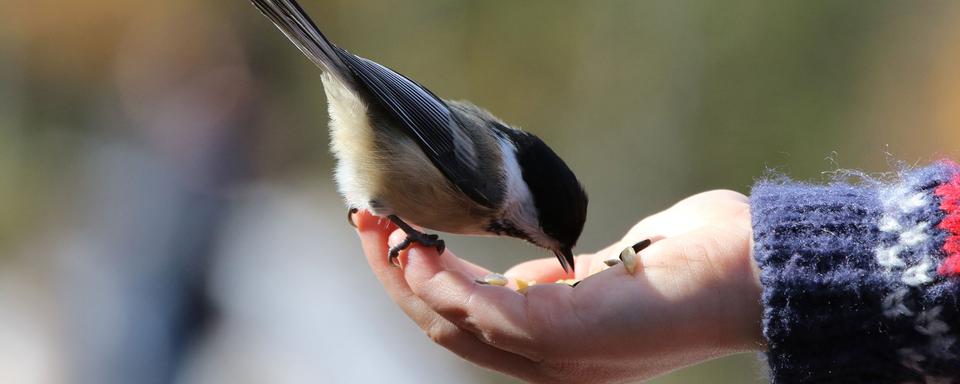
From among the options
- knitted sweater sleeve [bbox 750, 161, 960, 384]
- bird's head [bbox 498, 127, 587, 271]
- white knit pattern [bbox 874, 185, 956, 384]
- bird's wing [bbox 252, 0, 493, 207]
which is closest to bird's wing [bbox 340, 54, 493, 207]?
bird's wing [bbox 252, 0, 493, 207]

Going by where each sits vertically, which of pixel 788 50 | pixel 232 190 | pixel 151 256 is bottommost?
pixel 151 256

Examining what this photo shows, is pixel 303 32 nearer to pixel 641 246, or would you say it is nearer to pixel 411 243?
pixel 411 243

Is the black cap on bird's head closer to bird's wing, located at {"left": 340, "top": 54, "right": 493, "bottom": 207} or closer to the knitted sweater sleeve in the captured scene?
bird's wing, located at {"left": 340, "top": 54, "right": 493, "bottom": 207}

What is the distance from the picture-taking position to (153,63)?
2.95 metres

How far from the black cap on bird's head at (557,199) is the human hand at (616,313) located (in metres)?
0.38

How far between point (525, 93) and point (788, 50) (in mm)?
1425

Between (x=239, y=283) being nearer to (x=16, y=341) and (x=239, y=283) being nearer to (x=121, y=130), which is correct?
(x=121, y=130)

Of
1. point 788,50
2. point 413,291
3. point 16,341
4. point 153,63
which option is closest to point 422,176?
point 413,291

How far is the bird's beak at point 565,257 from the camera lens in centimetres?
196

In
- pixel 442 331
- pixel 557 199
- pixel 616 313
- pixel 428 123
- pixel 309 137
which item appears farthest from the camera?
pixel 309 137

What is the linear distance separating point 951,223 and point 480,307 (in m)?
0.72

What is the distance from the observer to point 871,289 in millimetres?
1287

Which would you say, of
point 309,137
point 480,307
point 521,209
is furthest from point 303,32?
point 309,137

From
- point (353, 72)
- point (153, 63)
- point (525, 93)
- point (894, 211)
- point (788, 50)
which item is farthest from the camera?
point (525, 93)
